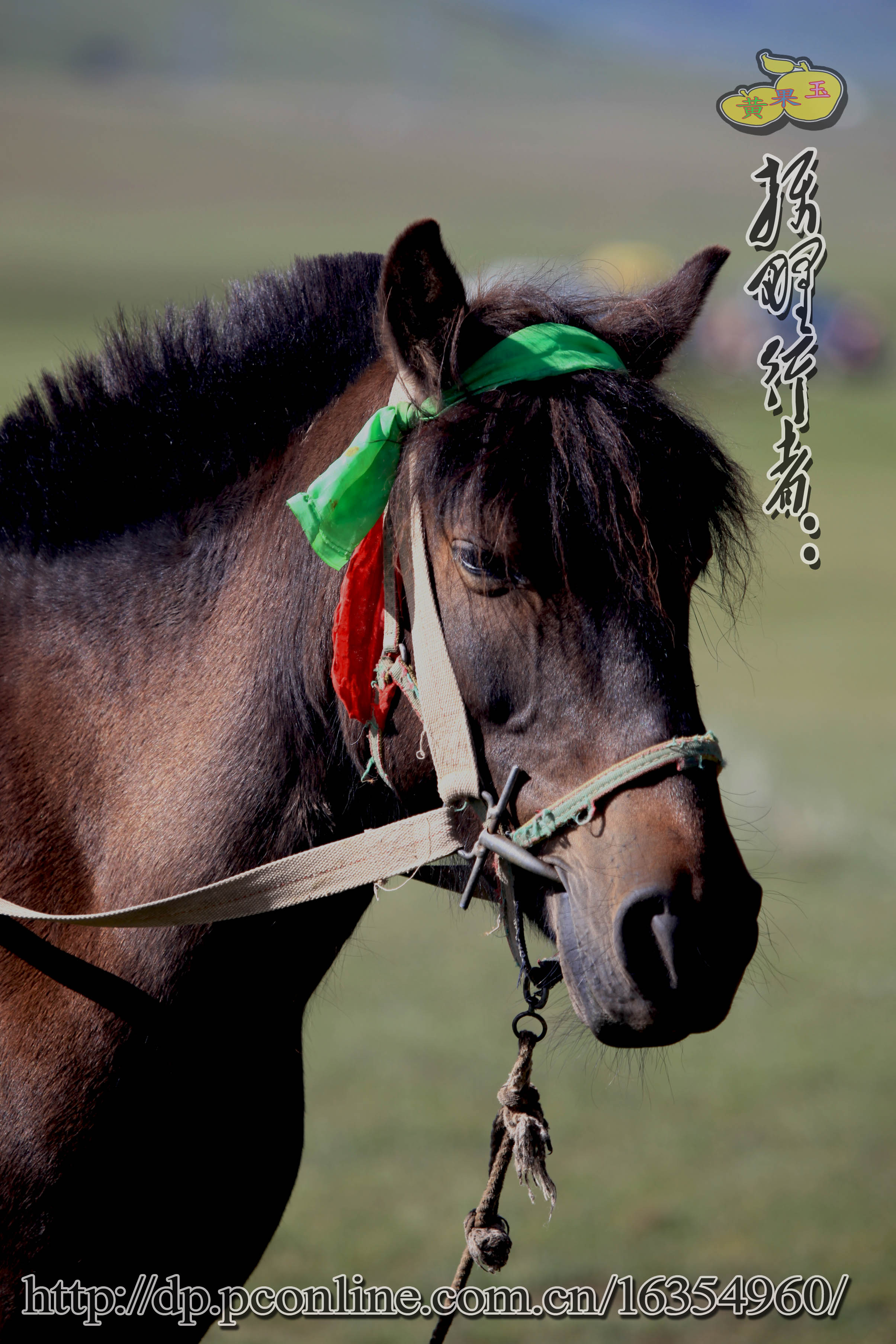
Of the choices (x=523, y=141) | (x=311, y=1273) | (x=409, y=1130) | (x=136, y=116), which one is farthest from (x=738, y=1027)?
(x=523, y=141)

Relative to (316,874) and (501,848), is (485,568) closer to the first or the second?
(501,848)

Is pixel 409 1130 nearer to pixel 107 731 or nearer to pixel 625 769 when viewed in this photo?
pixel 107 731

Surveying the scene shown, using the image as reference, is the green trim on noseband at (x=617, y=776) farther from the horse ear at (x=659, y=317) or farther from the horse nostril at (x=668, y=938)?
the horse ear at (x=659, y=317)

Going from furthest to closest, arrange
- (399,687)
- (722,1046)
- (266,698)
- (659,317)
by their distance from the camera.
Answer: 1. (722,1046)
2. (659,317)
3. (266,698)
4. (399,687)

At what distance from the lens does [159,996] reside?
2.19 m

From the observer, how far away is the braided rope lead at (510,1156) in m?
2.13

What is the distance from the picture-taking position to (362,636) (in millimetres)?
2072

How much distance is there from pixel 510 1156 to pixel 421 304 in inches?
61.1

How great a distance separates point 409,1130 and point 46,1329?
3741mm

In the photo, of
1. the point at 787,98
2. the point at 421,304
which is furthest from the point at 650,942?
the point at 787,98

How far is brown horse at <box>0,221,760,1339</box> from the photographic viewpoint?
1.92m

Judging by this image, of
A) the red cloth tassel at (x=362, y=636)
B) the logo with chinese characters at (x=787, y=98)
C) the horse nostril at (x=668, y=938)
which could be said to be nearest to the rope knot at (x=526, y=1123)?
the horse nostril at (x=668, y=938)

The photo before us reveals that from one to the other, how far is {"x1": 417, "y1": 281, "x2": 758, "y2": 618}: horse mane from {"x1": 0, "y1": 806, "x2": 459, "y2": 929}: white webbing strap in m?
0.51

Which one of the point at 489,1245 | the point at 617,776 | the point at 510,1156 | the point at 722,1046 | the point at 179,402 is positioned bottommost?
the point at 722,1046
